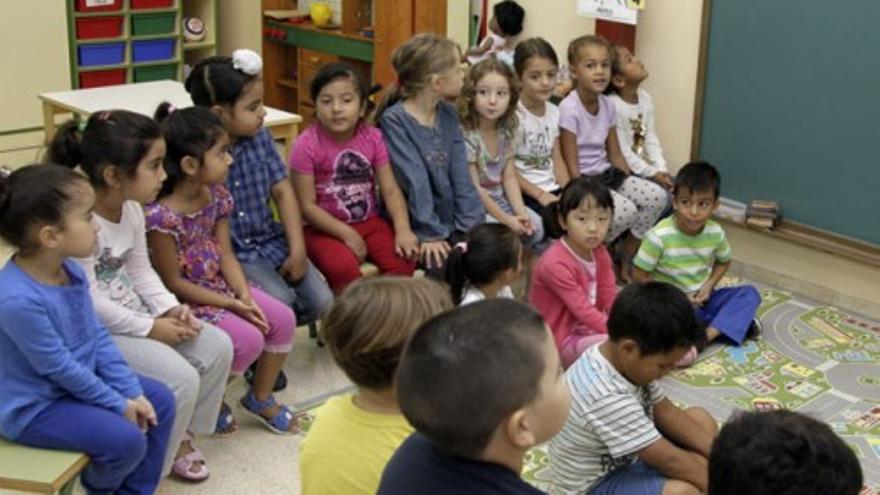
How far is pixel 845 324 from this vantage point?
11.7 ft

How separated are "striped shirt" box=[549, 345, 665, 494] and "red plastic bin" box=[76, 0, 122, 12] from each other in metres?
4.26

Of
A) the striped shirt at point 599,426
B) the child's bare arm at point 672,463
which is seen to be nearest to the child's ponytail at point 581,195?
the striped shirt at point 599,426

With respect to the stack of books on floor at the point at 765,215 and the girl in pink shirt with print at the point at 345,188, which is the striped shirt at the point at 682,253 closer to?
the stack of books on floor at the point at 765,215

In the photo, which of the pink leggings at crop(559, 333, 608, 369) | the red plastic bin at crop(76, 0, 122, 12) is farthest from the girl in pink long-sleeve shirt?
the red plastic bin at crop(76, 0, 122, 12)

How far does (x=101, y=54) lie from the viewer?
559cm

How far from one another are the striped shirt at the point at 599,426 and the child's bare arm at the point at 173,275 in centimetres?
100

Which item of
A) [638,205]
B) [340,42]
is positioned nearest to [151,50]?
[340,42]

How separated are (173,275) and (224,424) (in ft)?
1.46

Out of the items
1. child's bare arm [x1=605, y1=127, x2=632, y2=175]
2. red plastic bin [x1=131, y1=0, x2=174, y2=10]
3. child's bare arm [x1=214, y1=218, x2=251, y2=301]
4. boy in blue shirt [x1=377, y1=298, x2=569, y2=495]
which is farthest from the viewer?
red plastic bin [x1=131, y1=0, x2=174, y2=10]

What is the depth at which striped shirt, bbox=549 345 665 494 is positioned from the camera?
2.03m

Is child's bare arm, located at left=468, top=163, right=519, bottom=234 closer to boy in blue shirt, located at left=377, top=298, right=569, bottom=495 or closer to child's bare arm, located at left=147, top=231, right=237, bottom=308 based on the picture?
child's bare arm, located at left=147, top=231, right=237, bottom=308

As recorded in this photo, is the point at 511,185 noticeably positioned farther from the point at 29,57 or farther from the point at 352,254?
the point at 29,57

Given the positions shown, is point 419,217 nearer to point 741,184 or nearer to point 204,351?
point 204,351

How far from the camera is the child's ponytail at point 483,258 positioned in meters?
2.77
